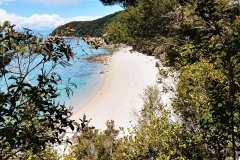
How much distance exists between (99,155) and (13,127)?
7.94 m

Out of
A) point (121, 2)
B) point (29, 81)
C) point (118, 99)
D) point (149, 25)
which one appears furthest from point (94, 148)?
point (118, 99)

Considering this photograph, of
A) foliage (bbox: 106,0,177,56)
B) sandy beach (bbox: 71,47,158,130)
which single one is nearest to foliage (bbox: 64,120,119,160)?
foliage (bbox: 106,0,177,56)

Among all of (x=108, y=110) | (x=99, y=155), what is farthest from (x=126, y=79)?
(x=99, y=155)

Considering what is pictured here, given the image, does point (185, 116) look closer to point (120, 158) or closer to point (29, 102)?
point (120, 158)

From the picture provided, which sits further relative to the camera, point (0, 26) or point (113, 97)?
point (113, 97)

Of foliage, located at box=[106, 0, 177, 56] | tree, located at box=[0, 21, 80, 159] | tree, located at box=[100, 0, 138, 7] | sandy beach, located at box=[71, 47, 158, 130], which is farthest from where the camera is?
sandy beach, located at box=[71, 47, 158, 130]

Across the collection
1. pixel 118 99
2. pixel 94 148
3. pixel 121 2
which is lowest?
pixel 118 99

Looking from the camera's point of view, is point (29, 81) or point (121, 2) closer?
point (29, 81)

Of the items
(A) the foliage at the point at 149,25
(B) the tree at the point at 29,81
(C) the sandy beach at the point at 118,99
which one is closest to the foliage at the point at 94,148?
(A) the foliage at the point at 149,25

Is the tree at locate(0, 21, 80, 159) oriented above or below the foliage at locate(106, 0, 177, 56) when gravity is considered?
below

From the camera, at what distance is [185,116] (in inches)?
295

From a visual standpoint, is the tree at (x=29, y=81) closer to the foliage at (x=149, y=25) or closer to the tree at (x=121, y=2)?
the foliage at (x=149, y=25)

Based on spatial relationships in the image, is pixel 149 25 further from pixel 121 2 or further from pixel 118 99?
pixel 118 99

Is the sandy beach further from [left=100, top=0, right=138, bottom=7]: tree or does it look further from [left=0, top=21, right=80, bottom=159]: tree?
[left=0, top=21, right=80, bottom=159]: tree
